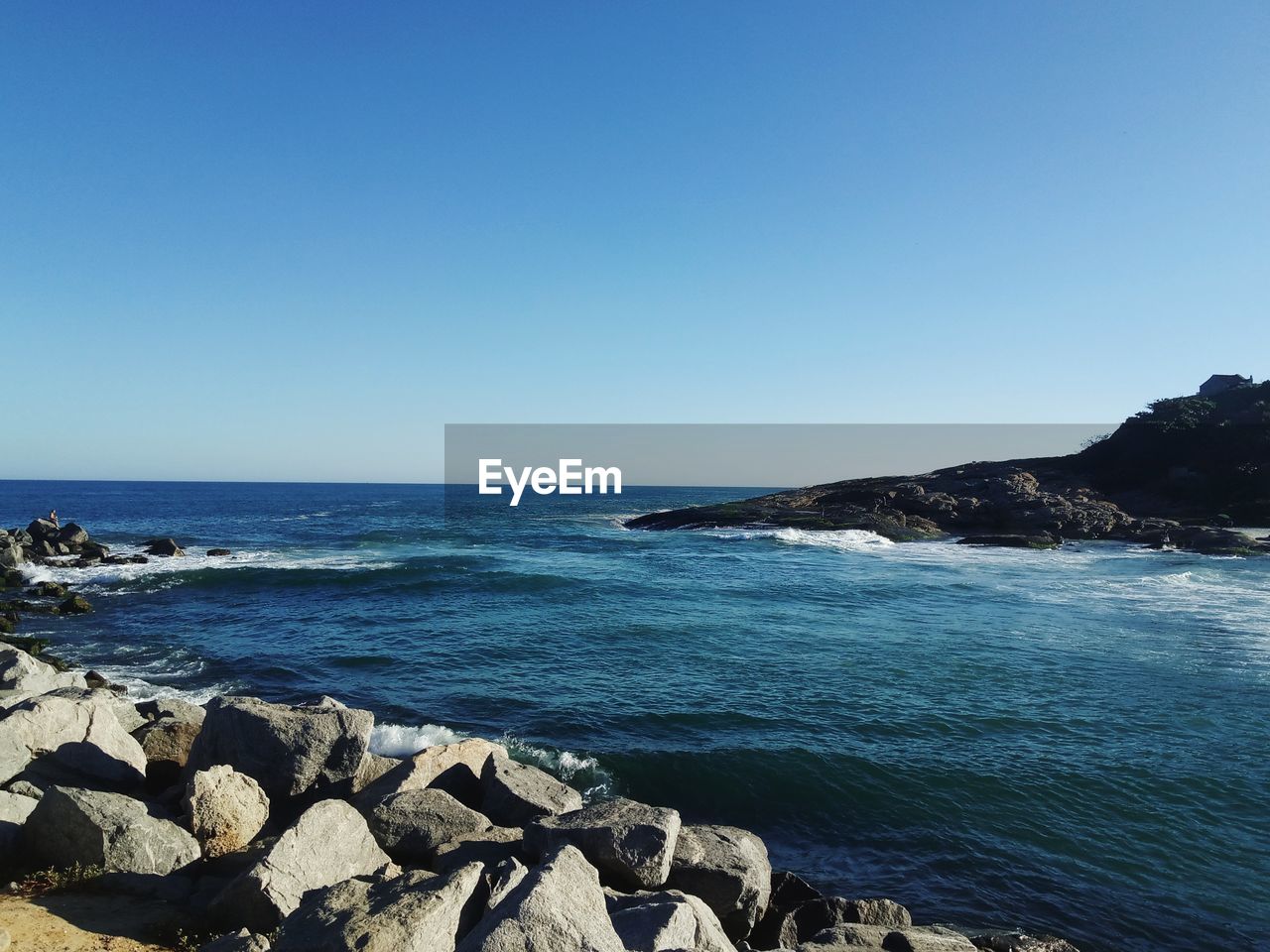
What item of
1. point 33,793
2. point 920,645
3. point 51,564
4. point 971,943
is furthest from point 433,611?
point 51,564

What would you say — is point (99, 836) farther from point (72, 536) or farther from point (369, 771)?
point (72, 536)

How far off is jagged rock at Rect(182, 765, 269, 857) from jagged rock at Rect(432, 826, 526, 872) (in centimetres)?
259

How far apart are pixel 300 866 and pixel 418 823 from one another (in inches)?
87.1

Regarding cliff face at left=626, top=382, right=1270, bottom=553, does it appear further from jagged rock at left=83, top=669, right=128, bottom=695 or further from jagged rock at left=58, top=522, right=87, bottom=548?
jagged rock at left=83, top=669, right=128, bottom=695

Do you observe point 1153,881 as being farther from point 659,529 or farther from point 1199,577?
point 659,529

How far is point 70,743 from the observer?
10.9m

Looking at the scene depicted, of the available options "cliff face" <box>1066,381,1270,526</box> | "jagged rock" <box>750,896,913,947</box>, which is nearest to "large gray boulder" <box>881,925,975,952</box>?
"jagged rock" <box>750,896,913,947</box>

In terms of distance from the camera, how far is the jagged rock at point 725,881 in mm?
9234

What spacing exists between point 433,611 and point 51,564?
30.7 m

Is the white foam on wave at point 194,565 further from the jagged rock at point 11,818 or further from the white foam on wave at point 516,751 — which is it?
the jagged rock at point 11,818

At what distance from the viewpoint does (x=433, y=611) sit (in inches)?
1201

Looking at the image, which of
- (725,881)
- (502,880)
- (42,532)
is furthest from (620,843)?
(42,532)

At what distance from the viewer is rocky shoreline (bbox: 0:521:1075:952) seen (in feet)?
21.4

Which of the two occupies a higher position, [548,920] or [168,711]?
[548,920]
